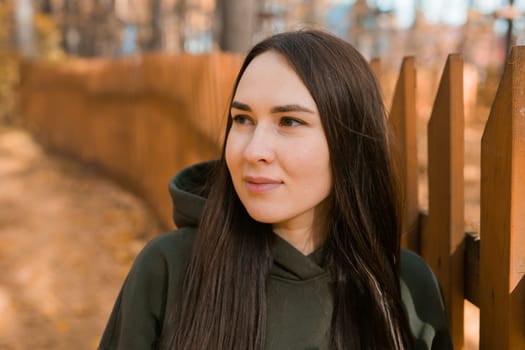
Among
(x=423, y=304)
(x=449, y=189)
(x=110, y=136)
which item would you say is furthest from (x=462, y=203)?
(x=110, y=136)

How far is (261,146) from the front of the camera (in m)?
1.66

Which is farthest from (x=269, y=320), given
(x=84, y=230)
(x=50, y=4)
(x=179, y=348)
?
(x=50, y=4)

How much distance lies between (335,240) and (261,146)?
410 mm

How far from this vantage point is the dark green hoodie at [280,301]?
1.77 m

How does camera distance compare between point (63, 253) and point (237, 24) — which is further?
point (237, 24)

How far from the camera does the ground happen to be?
14.9 ft

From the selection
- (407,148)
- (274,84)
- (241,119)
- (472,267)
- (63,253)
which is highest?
(274,84)

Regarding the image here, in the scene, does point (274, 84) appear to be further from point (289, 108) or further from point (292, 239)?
point (292, 239)

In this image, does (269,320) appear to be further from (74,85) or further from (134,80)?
(74,85)

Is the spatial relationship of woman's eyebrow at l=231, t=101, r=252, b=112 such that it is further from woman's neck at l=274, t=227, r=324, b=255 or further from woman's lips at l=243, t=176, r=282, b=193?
woman's neck at l=274, t=227, r=324, b=255

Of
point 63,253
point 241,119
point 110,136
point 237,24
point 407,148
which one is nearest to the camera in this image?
point 241,119

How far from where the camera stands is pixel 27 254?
5.97m

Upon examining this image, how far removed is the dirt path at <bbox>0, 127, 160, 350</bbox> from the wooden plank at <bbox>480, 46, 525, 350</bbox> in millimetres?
3288

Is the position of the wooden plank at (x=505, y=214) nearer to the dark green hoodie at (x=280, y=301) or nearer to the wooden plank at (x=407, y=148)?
the dark green hoodie at (x=280, y=301)
